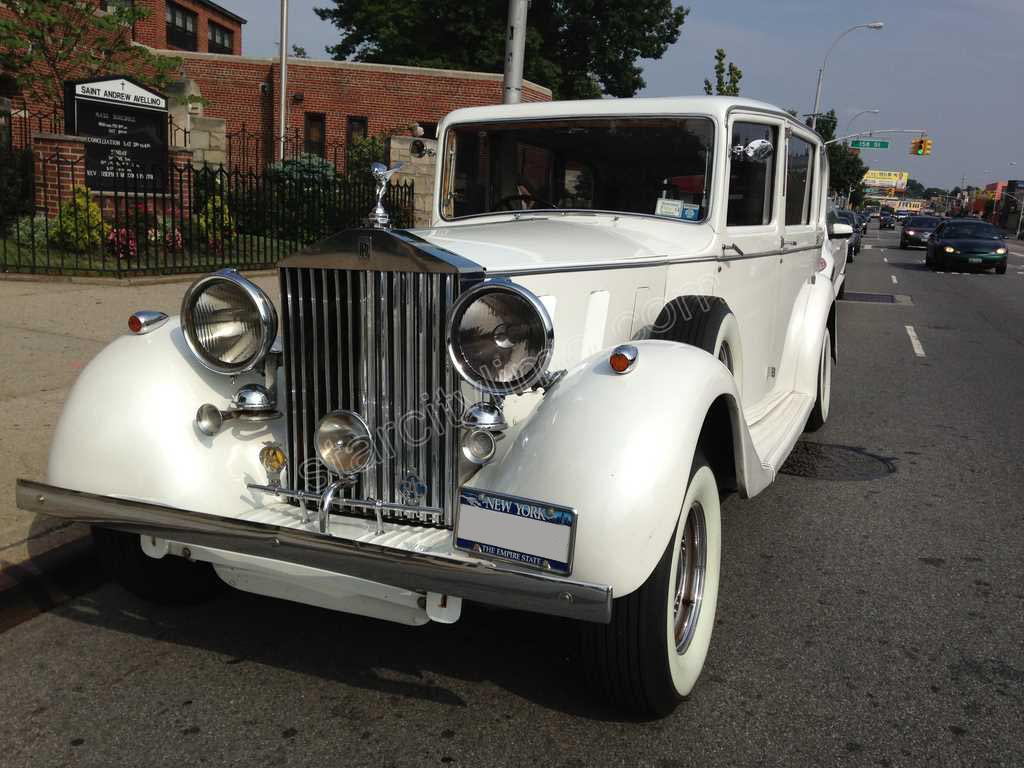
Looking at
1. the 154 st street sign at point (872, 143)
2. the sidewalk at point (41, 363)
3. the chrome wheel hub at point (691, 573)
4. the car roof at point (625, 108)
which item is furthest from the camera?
the 154 st street sign at point (872, 143)

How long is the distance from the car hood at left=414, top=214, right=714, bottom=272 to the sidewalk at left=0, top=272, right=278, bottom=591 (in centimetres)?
143

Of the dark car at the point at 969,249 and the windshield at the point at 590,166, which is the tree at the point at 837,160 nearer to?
the dark car at the point at 969,249

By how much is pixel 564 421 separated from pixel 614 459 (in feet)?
0.62

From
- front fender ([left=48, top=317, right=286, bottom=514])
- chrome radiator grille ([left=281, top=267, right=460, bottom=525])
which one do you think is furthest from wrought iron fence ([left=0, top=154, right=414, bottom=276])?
chrome radiator grille ([left=281, top=267, right=460, bottom=525])

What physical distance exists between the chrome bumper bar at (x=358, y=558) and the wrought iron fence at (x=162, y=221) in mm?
7196

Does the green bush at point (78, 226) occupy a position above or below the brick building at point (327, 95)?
below

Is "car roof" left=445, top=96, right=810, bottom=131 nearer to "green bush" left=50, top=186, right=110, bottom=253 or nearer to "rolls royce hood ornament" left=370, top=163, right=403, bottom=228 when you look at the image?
"rolls royce hood ornament" left=370, top=163, right=403, bottom=228

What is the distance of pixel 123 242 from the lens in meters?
11.1

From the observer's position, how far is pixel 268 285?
11461 millimetres

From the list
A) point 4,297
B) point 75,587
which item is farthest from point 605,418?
point 4,297

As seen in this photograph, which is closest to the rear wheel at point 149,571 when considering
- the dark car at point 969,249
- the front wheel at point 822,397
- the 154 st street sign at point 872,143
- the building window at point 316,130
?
the front wheel at point 822,397

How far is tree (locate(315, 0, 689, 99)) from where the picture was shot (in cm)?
3725

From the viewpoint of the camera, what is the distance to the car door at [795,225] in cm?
488

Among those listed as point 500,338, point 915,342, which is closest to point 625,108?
point 500,338
